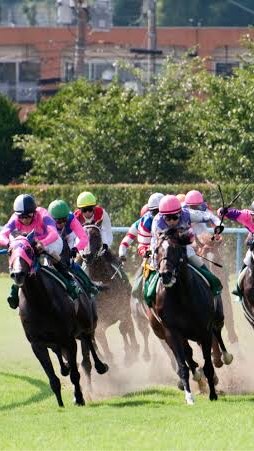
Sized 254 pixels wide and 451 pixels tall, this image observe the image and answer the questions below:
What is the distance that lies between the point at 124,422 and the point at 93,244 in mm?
5586

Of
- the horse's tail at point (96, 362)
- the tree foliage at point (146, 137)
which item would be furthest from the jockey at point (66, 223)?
the tree foliage at point (146, 137)

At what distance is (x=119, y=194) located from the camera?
3269 cm

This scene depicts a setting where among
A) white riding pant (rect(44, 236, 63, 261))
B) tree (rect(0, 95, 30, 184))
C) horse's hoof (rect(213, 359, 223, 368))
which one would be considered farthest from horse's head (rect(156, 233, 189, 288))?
tree (rect(0, 95, 30, 184))

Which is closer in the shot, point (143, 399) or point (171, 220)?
point (171, 220)

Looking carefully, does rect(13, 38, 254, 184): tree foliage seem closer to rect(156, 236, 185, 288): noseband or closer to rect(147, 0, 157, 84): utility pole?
rect(147, 0, 157, 84): utility pole

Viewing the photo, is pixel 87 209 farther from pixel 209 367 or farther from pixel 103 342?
pixel 209 367

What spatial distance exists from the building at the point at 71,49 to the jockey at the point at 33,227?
187ft

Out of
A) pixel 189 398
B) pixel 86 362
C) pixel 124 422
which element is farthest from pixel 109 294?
pixel 124 422

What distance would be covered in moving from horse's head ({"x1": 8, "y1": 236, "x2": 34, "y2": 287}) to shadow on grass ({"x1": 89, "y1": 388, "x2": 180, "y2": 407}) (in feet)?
Answer: 5.92

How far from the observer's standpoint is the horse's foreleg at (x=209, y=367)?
604 inches

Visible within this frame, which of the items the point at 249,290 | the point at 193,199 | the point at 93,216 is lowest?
the point at 249,290

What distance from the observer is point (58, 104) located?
41969mm

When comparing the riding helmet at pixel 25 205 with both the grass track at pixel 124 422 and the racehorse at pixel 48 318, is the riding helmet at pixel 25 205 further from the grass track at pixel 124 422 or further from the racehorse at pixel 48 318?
the grass track at pixel 124 422

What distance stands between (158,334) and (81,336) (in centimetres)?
86
